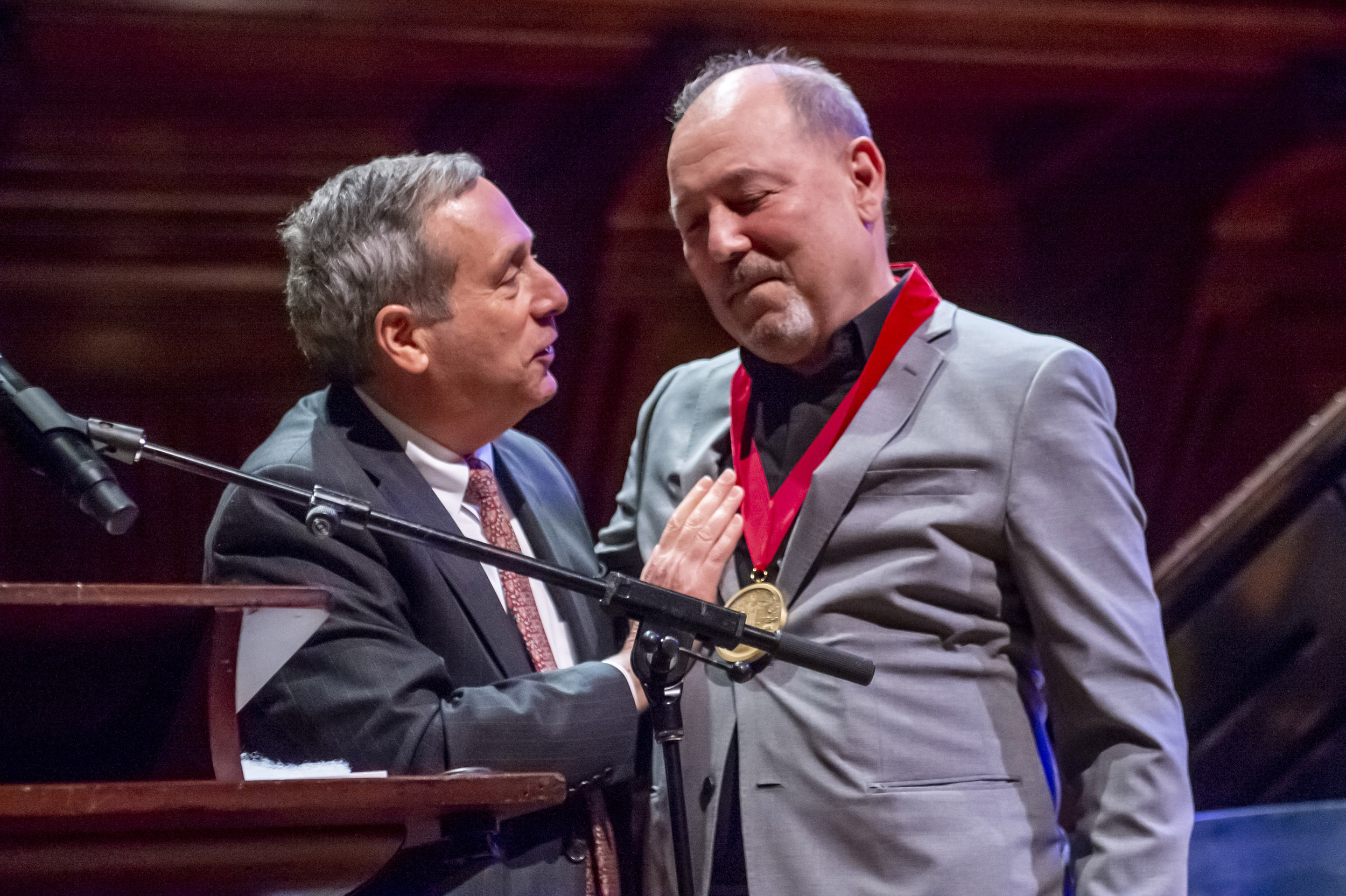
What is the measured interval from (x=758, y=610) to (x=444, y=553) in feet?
1.44

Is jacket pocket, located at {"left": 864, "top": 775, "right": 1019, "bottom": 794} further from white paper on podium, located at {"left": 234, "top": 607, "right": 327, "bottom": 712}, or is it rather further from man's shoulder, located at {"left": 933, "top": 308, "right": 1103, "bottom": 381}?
white paper on podium, located at {"left": 234, "top": 607, "right": 327, "bottom": 712}

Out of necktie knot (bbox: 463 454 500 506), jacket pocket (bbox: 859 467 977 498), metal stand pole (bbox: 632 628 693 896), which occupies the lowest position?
metal stand pole (bbox: 632 628 693 896)

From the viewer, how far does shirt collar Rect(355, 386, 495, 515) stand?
191 cm

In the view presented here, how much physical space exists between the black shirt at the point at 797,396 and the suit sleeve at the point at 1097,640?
11.0 inches

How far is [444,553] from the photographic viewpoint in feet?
5.60

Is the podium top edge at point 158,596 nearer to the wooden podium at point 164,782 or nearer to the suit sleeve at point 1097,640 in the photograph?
the wooden podium at point 164,782

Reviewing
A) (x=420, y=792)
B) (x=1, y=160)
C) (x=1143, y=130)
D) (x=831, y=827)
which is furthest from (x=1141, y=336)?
(x=420, y=792)

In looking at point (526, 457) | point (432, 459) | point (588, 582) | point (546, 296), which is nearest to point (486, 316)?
point (546, 296)

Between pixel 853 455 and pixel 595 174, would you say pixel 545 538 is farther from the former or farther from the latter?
pixel 595 174

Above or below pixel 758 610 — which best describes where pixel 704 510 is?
above

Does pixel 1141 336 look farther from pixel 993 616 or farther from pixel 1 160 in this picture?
pixel 1 160

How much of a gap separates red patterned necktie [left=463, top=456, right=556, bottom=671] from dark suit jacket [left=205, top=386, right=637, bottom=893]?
1.1 inches

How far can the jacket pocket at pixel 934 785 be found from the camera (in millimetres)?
1514

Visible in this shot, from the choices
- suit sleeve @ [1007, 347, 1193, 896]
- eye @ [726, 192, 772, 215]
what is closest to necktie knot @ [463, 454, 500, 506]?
eye @ [726, 192, 772, 215]
